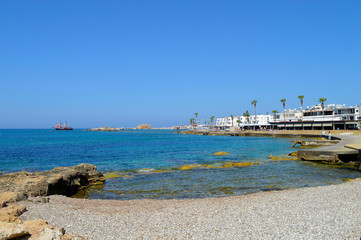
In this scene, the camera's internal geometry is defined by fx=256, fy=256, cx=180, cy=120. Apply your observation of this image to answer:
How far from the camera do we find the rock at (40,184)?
13.3 m

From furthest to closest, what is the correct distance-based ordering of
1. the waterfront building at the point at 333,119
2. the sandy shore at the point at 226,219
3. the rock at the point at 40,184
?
the waterfront building at the point at 333,119
the rock at the point at 40,184
the sandy shore at the point at 226,219

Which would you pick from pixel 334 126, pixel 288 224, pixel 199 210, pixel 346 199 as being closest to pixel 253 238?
pixel 288 224

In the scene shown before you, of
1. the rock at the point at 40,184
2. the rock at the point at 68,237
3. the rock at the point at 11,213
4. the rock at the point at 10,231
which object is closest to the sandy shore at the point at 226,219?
the rock at the point at 11,213

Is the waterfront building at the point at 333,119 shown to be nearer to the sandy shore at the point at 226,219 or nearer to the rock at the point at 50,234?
the sandy shore at the point at 226,219

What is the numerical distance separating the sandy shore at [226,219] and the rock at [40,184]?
2.33 metres

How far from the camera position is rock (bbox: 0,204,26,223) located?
28.0 ft

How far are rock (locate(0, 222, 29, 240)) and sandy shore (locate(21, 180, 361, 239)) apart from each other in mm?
1839

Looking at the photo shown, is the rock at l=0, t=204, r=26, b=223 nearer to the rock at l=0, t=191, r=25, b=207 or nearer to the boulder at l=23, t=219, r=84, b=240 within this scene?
the boulder at l=23, t=219, r=84, b=240

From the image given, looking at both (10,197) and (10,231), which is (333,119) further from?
(10,231)

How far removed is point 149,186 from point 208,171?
7858 millimetres

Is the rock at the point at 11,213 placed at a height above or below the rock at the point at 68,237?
above

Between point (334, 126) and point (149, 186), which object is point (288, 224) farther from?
point (334, 126)

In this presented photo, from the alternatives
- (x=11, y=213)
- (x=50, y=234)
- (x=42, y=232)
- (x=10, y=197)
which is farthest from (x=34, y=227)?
(x=10, y=197)

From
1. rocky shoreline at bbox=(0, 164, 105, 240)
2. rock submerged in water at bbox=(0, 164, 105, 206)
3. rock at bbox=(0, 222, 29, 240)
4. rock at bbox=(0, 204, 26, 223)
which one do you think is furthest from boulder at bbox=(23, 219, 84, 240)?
rock submerged in water at bbox=(0, 164, 105, 206)
